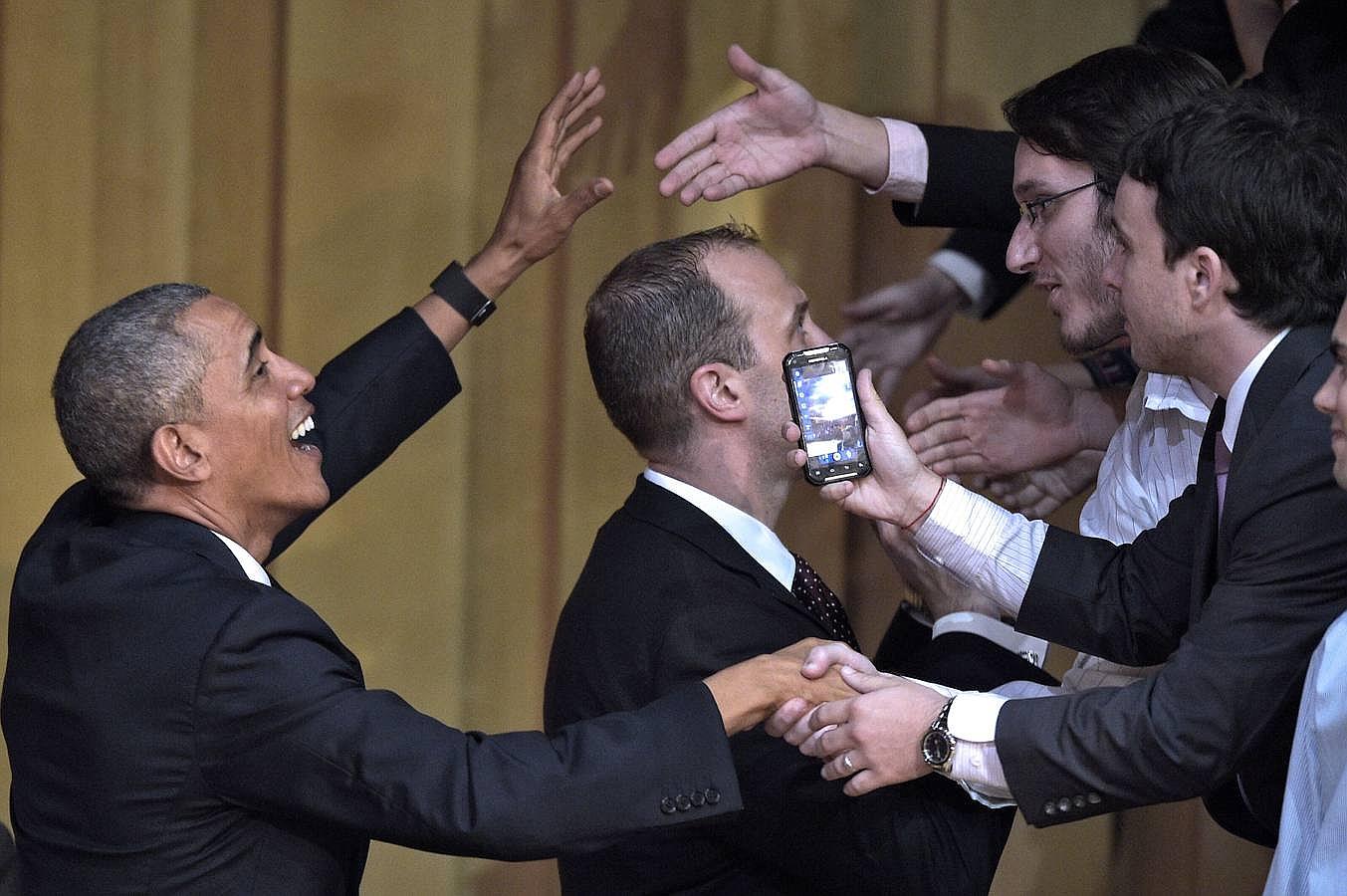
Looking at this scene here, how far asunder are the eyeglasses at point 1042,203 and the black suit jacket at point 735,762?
651mm

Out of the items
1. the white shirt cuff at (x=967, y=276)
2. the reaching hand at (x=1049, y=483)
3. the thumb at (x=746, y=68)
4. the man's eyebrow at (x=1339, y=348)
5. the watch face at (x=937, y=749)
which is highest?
the thumb at (x=746, y=68)

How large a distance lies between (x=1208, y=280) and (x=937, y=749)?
57 centimetres

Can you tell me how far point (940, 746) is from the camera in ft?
5.79

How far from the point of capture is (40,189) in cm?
281

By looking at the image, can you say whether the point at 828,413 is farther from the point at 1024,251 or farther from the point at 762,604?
the point at 1024,251

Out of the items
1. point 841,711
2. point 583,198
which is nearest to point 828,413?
point 841,711

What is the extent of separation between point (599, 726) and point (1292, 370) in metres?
0.80

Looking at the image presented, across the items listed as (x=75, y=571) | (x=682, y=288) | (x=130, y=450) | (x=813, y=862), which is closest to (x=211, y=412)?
(x=130, y=450)

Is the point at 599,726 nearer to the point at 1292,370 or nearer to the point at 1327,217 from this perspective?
the point at 1292,370

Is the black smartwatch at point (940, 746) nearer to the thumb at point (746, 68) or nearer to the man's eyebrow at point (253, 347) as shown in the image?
the man's eyebrow at point (253, 347)

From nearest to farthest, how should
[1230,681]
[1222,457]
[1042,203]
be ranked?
1. [1230,681]
2. [1222,457]
3. [1042,203]

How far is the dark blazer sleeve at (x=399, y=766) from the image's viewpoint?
1584mm

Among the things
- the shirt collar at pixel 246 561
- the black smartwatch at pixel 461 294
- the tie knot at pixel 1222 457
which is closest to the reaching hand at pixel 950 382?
the black smartwatch at pixel 461 294

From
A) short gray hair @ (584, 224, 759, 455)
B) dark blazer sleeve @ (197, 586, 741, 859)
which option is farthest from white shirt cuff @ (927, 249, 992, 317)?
dark blazer sleeve @ (197, 586, 741, 859)
